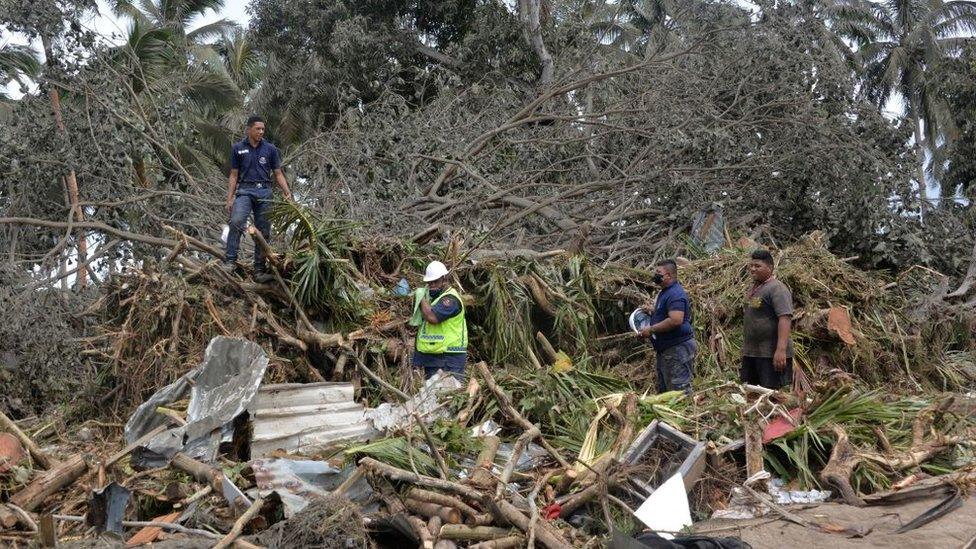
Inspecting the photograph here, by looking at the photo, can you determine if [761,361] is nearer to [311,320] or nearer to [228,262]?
[311,320]

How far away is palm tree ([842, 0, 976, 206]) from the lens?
28281 mm

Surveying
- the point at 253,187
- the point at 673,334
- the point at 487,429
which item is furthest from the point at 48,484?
the point at 673,334

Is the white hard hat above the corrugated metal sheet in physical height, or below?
above

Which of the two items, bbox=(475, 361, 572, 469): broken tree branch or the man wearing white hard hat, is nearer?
bbox=(475, 361, 572, 469): broken tree branch

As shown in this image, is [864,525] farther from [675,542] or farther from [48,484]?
[48,484]

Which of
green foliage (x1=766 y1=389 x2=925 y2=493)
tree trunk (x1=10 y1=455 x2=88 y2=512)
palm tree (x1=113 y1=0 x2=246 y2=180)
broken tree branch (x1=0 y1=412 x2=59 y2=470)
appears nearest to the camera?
tree trunk (x1=10 y1=455 x2=88 y2=512)

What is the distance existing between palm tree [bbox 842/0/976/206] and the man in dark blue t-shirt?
2397 cm

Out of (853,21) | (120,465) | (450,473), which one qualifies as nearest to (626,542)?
(450,473)

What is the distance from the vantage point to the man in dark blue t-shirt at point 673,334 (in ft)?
21.6

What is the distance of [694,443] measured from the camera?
16.4 feet

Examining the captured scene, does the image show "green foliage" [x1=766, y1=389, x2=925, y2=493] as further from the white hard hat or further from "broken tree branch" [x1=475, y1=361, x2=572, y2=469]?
the white hard hat

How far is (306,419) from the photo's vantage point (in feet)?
19.0

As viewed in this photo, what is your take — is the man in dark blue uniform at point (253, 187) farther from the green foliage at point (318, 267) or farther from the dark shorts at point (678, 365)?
the dark shorts at point (678, 365)

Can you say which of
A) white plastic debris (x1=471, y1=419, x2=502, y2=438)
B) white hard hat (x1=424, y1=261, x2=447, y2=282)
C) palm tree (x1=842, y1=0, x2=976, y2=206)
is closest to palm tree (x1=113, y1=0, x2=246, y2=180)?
white hard hat (x1=424, y1=261, x2=447, y2=282)
